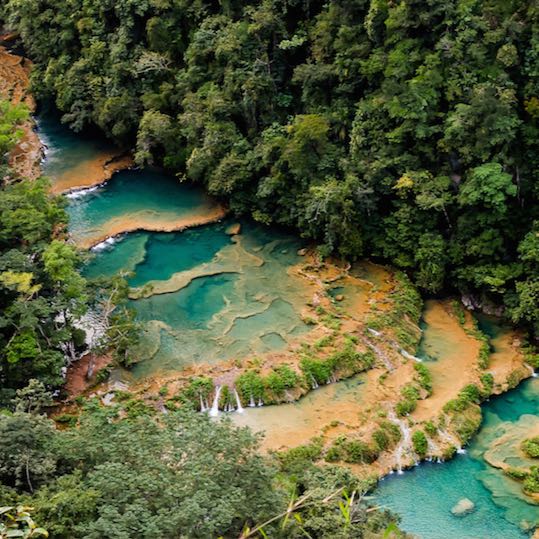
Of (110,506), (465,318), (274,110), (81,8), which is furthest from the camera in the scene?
(81,8)

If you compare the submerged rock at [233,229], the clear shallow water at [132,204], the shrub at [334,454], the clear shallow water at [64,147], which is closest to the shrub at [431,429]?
the shrub at [334,454]

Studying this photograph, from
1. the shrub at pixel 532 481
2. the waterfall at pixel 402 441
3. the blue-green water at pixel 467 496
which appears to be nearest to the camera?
the blue-green water at pixel 467 496

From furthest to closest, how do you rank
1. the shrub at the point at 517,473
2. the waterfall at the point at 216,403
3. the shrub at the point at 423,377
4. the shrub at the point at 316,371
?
the shrub at the point at 316,371
the shrub at the point at 423,377
the waterfall at the point at 216,403
the shrub at the point at 517,473

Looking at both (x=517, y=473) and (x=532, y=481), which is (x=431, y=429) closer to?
(x=517, y=473)

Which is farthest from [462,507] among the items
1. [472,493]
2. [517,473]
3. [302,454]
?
[302,454]

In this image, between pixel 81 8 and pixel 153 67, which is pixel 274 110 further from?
pixel 81 8

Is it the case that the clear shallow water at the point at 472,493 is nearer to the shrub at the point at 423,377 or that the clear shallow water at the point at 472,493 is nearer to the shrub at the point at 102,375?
the shrub at the point at 423,377

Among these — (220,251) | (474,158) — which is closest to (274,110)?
(220,251)
